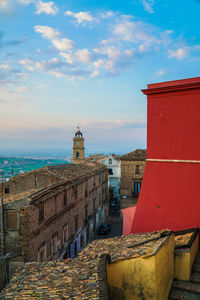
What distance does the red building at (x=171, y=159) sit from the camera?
11.4m

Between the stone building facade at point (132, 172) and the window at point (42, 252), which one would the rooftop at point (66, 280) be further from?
Result: the stone building facade at point (132, 172)

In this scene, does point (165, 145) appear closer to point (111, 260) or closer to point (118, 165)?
point (111, 260)

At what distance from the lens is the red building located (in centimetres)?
1145

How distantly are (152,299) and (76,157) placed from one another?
137 feet

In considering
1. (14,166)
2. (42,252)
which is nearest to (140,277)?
(42,252)

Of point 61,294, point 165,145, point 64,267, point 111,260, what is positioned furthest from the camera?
point 165,145

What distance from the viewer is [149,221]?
1238 centimetres

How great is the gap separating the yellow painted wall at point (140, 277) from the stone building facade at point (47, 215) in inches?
293

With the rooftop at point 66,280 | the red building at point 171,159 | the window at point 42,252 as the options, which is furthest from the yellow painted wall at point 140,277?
the window at point 42,252

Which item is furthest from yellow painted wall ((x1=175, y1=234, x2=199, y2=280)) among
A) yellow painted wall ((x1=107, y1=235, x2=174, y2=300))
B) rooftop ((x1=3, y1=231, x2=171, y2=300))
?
yellow painted wall ((x1=107, y1=235, x2=174, y2=300))

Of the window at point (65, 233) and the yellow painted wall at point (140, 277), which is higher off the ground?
the yellow painted wall at point (140, 277)

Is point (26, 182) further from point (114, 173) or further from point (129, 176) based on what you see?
point (114, 173)

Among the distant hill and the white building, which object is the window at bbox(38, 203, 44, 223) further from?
the white building

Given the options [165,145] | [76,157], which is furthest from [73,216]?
[76,157]
